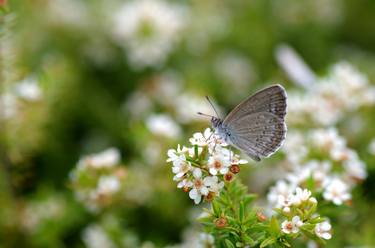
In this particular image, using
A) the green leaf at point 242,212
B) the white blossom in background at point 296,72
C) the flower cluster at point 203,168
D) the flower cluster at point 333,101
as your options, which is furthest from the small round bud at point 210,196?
the white blossom in background at point 296,72

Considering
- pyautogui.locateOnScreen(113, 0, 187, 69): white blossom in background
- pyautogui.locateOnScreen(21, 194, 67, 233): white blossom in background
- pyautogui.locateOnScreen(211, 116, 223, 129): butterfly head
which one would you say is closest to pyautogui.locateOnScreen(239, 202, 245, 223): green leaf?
pyautogui.locateOnScreen(211, 116, 223, 129): butterfly head

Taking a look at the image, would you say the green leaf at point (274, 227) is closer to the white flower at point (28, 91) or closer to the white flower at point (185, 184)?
the white flower at point (185, 184)

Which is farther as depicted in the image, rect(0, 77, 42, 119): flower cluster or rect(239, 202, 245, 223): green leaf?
rect(0, 77, 42, 119): flower cluster

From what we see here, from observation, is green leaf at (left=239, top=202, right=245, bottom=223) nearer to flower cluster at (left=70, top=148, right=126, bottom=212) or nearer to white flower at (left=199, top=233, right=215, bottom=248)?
white flower at (left=199, top=233, right=215, bottom=248)

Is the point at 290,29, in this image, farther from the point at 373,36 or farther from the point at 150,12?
the point at 150,12

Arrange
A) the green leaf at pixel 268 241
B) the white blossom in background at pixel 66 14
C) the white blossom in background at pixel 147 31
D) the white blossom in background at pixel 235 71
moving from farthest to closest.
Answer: the white blossom in background at pixel 66 14
the white blossom in background at pixel 235 71
the white blossom in background at pixel 147 31
the green leaf at pixel 268 241

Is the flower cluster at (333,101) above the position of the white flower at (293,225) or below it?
above
